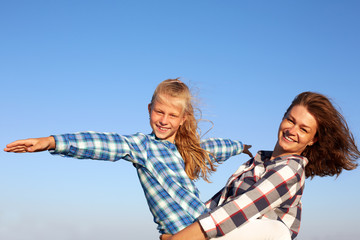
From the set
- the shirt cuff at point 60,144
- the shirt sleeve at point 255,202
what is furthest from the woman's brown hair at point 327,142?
the shirt cuff at point 60,144

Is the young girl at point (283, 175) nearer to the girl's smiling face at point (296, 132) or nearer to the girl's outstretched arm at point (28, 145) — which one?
the girl's smiling face at point (296, 132)

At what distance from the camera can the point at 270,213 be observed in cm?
375

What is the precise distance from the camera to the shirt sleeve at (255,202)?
3.39 m

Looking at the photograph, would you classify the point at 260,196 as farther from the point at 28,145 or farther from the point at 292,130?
the point at 28,145

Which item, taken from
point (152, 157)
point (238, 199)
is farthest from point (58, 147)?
point (238, 199)

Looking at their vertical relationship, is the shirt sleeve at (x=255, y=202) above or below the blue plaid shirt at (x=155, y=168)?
below

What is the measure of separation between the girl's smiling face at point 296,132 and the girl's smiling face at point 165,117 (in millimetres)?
1145

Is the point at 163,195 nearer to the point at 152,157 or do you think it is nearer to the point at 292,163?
the point at 152,157

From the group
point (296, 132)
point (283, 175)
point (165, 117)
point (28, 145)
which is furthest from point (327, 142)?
point (28, 145)

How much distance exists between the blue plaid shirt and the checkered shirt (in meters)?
0.34

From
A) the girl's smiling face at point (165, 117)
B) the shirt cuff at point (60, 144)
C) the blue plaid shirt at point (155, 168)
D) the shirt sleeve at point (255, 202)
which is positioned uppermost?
the girl's smiling face at point (165, 117)

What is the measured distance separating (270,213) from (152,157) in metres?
1.32

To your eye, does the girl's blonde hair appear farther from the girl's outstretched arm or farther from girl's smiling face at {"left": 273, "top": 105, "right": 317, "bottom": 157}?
the girl's outstretched arm

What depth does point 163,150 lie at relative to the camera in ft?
14.7
